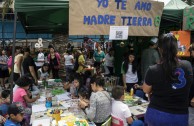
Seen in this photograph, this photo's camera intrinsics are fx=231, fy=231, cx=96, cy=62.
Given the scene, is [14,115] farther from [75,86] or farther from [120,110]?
[75,86]

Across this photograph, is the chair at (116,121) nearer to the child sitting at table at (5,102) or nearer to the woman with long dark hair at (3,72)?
the child sitting at table at (5,102)

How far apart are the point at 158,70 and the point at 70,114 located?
6.42 ft

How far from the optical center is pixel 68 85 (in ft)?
18.4

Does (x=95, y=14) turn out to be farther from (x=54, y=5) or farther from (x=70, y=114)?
(x=70, y=114)

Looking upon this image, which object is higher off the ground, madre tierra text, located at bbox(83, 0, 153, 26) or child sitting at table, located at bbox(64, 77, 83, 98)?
madre tierra text, located at bbox(83, 0, 153, 26)

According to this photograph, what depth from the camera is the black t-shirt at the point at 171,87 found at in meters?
2.14

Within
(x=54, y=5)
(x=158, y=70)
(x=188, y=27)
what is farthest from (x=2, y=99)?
(x=188, y=27)

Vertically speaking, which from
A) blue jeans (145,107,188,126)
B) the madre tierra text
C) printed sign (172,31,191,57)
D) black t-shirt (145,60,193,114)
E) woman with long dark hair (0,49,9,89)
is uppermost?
the madre tierra text

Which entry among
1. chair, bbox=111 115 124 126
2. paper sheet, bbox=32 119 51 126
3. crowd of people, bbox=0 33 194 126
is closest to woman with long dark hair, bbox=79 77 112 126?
crowd of people, bbox=0 33 194 126

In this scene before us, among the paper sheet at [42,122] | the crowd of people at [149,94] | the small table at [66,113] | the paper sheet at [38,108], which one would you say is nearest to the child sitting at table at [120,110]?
the crowd of people at [149,94]

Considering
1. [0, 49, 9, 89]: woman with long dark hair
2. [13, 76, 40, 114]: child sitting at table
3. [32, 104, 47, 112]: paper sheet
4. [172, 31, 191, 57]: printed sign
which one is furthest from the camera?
[0, 49, 9, 89]: woman with long dark hair

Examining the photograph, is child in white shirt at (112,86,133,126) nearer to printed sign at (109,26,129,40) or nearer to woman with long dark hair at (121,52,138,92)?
printed sign at (109,26,129,40)

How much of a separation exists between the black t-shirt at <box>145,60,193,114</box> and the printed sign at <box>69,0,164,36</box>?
8.22 ft

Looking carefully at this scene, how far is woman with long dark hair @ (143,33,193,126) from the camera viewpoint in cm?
213
